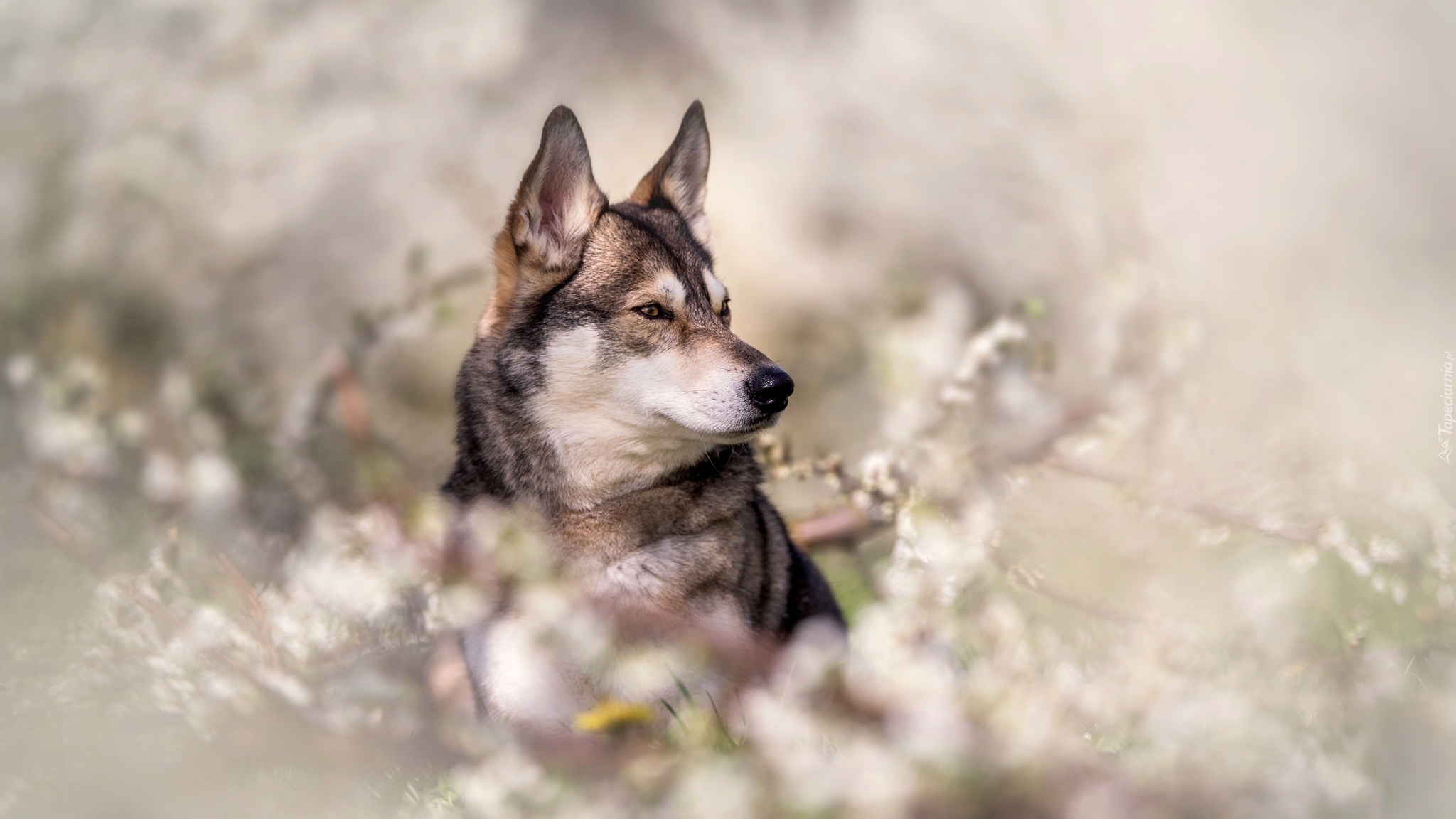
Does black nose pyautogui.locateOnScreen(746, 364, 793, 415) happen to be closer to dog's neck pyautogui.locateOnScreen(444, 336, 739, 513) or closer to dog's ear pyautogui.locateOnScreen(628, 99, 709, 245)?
dog's neck pyautogui.locateOnScreen(444, 336, 739, 513)

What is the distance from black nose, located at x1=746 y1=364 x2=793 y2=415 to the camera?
3.40 m

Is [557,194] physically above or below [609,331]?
Result: above

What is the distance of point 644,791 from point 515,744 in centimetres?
73

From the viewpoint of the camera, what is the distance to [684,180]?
431 cm

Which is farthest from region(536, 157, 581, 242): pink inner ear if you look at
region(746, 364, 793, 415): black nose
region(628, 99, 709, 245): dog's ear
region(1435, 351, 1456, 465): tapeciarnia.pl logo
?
region(1435, 351, 1456, 465): tapeciarnia.pl logo

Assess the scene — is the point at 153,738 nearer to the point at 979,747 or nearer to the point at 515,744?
the point at 515,744

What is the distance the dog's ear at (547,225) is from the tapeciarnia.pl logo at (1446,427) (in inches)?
163

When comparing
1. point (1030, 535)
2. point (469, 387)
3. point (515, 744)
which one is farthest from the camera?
point (1030, 535)

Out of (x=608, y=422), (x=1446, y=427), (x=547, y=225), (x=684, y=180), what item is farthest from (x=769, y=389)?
(x=1446, y=427)

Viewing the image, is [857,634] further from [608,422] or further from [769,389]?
[608,422]

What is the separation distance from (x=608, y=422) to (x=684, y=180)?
1222 mm

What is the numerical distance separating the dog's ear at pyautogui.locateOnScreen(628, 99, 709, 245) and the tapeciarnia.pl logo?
3671 mm

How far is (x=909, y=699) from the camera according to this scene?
113 inches

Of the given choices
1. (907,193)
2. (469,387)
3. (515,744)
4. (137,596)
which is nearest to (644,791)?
(515,744)
